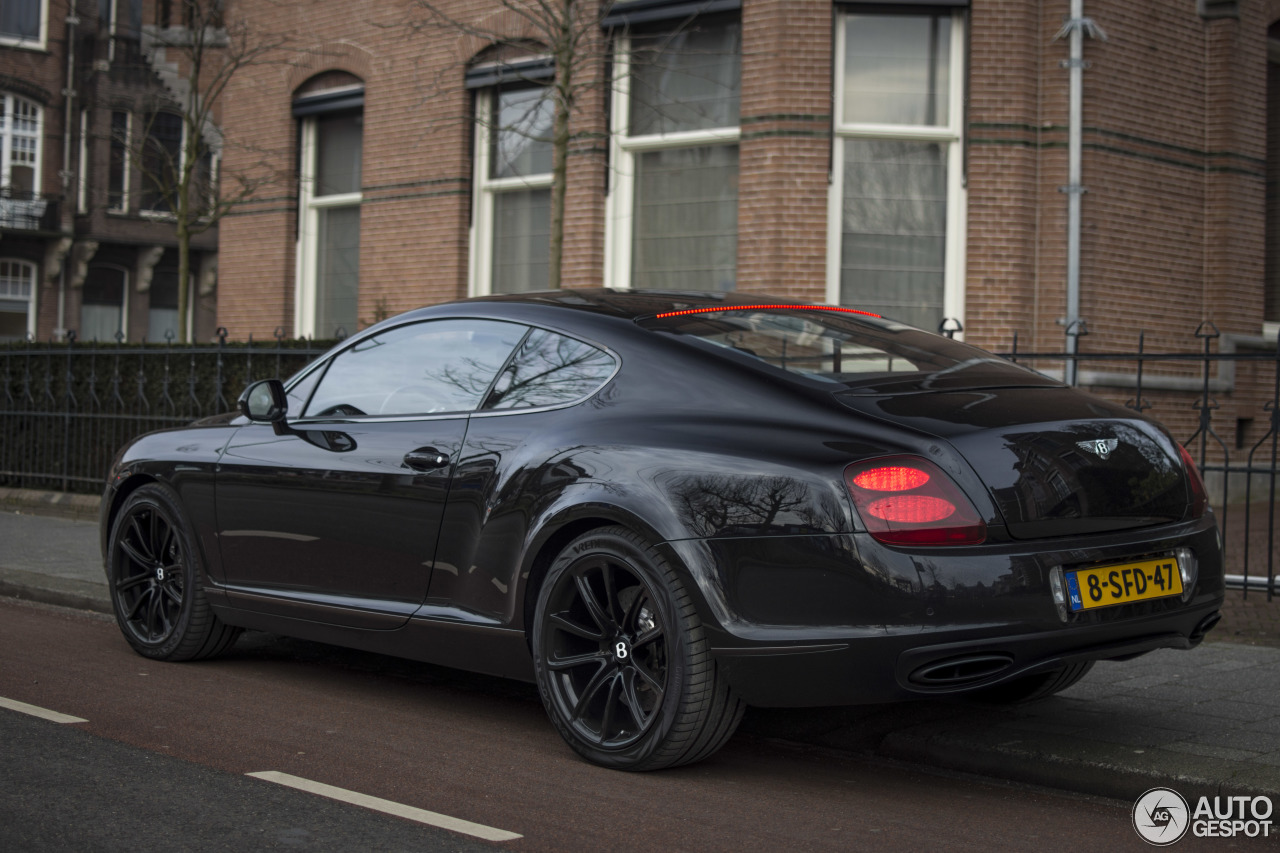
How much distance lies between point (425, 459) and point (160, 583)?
1958mm

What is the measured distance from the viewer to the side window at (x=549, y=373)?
4738 mm

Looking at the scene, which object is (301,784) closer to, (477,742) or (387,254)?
(477,742)

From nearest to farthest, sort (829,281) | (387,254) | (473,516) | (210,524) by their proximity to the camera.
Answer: (473,516) < (210,524) < (829,281) < (387,254)

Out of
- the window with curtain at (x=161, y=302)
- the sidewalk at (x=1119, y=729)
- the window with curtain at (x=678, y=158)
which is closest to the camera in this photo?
the sidewalk at (x=1119, y=729)

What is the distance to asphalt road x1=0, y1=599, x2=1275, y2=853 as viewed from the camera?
377cm

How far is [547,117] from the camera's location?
14195 mm

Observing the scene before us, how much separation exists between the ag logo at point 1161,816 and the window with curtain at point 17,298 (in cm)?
3618

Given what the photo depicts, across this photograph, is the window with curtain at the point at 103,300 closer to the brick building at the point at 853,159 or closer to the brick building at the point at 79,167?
the brick building at the point at 79,167

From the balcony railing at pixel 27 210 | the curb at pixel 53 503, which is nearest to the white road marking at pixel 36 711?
the curb at pixel 53 503

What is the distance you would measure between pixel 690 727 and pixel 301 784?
3.87 feet

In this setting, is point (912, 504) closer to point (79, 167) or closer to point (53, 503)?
point (53, 503)

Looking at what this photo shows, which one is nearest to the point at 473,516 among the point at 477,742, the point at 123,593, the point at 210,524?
the point at 477,742

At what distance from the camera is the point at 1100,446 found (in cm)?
421

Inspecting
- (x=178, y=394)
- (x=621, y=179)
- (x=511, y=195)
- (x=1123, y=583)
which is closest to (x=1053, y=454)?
(x=1123, y=583)
